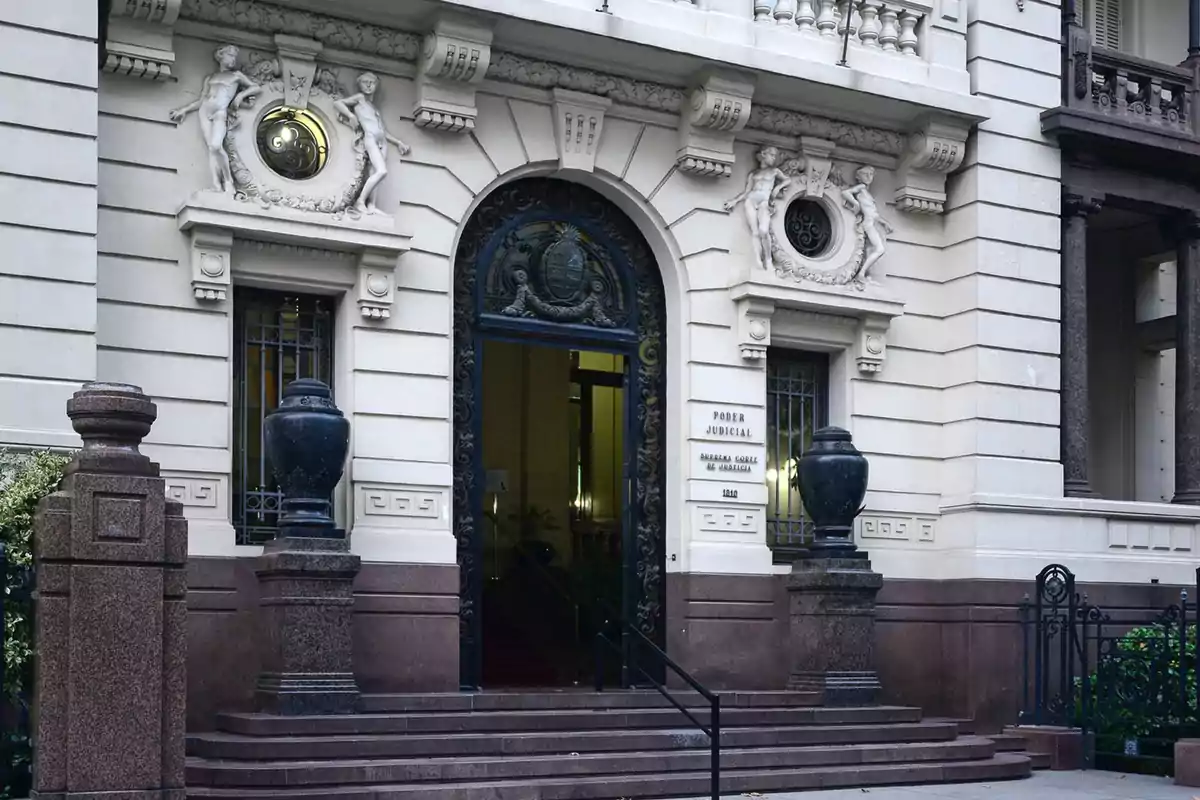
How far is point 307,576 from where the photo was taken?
44.8 ft

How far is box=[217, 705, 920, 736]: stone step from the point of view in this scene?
13094 mm

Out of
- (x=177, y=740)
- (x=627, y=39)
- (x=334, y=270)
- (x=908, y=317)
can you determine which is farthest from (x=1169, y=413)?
(x=177, y=740)

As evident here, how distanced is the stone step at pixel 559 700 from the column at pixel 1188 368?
673 centimetres

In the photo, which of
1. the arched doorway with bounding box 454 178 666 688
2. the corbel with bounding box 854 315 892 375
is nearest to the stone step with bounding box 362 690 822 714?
the arched doorway with bounding box 454 178 666 688

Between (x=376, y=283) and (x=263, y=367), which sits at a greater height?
(x=376, y=283)

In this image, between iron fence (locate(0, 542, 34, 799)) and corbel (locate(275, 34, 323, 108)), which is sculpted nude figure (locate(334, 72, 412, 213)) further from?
iron fence (locate(0, 542, 34, 799))

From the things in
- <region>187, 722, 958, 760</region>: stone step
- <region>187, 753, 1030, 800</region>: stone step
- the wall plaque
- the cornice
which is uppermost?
the cornice

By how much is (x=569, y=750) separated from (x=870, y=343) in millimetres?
6833

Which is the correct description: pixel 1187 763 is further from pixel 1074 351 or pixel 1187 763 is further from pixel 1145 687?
pixel 1074 351

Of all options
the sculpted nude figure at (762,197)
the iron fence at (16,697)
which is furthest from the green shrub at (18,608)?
the sculpted nude figure at (762,197)

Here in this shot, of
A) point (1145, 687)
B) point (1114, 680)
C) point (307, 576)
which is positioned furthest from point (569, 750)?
point (1145, 687)

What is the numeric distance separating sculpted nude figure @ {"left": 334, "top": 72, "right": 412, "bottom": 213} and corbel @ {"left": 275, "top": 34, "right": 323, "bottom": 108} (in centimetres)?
36

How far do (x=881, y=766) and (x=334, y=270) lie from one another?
7.07m

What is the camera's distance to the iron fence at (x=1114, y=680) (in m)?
16.4
